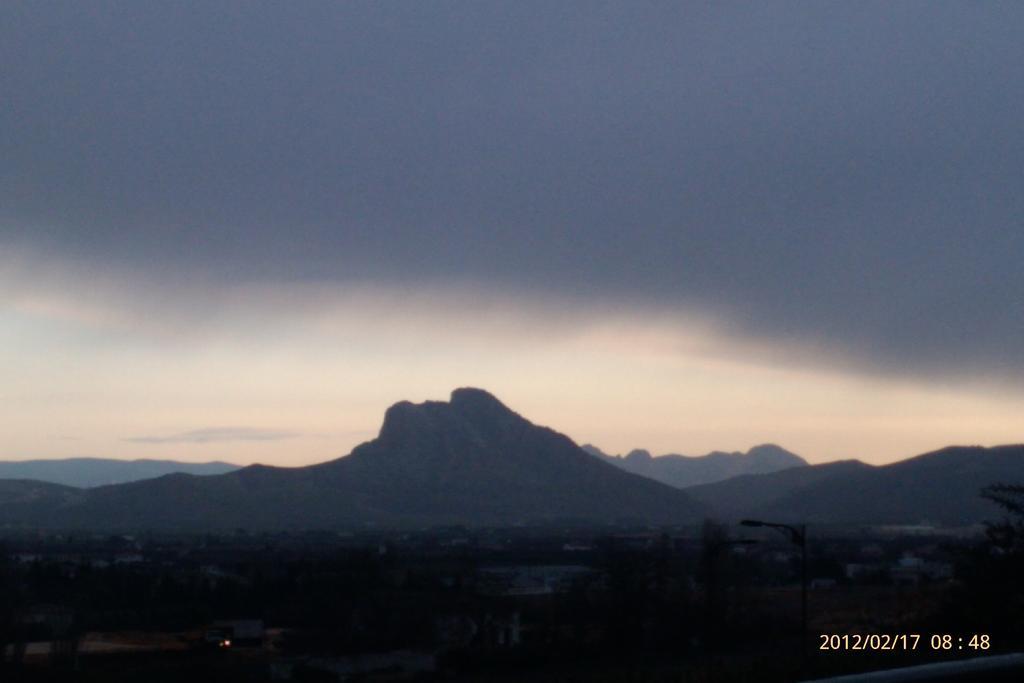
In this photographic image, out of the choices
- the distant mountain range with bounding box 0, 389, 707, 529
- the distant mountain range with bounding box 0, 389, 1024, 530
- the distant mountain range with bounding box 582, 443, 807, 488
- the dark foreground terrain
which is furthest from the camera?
the distant mountain range with bounding box 582, 443, 807, 488

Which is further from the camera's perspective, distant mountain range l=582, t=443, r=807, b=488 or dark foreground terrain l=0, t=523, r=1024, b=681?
distant mountain range l=582, t=443, r=807, b=488

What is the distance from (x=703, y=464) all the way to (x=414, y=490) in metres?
20.4

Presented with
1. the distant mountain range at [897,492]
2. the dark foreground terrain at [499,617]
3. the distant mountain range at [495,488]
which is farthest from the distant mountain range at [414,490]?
the dark foreground terrain at [499,617]

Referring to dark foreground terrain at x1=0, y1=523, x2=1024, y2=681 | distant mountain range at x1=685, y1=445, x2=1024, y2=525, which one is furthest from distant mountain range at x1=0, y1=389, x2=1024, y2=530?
dark foreground terrain at x1=0, y1=523, x2=1024, y2=681

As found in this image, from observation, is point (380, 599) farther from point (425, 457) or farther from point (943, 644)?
point (425, 457)

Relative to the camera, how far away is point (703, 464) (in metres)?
81.6

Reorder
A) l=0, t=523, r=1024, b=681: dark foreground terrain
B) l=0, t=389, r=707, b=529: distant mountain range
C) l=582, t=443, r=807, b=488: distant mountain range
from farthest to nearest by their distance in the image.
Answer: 1. l=582, t=443, r=807, b=488: distant mountain range
2. l=0, t=389, r=707, b=529: distant mountain range
3. l=0, t=523, r=1024, b=681: dark foreground terrain

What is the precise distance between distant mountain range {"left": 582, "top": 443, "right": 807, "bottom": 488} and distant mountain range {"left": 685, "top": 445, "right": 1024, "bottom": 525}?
30.3ft

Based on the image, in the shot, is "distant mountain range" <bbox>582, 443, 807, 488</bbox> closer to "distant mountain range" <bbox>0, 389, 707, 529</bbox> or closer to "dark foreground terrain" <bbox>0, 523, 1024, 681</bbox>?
"distant mountain range" <bbox>0, 389, 707, 529</bbox>

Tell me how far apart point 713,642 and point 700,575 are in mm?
3421

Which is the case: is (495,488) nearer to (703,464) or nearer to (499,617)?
(703,464)

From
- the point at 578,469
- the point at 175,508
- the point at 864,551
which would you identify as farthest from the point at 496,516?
the point at 864,551

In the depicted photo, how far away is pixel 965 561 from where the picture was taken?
17141mm

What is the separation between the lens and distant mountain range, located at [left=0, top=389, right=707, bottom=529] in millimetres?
52750
